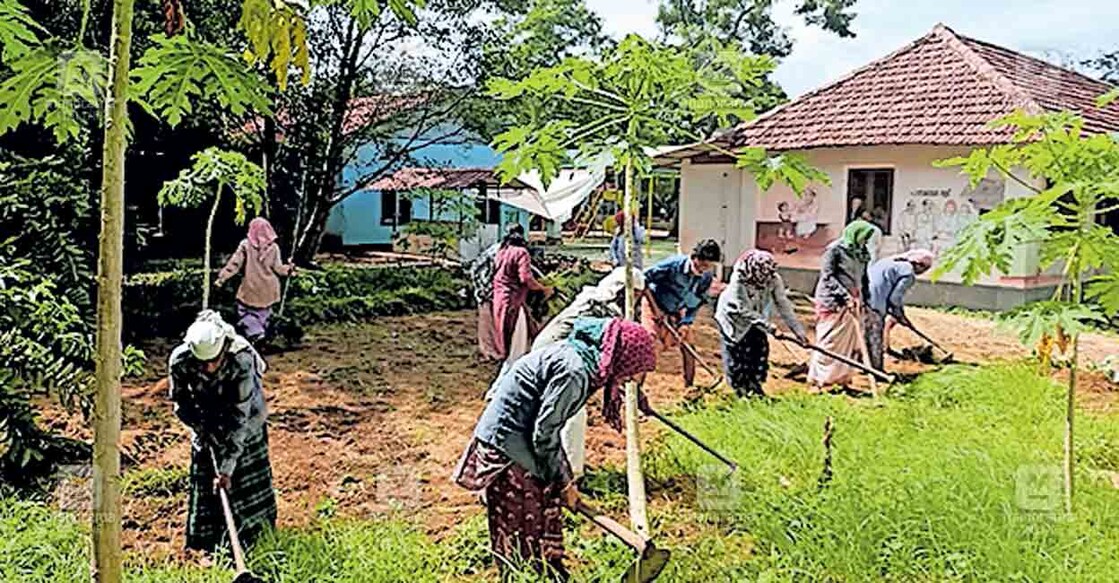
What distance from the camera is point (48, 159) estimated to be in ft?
18.3

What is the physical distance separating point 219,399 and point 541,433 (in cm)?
159

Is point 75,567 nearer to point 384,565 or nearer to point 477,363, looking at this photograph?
point 384,565

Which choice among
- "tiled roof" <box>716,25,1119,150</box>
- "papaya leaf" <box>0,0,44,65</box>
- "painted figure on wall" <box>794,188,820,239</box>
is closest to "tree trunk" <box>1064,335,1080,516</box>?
"papaya leaf" <box>0,0,44,65</box>

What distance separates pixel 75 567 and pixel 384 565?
125cm

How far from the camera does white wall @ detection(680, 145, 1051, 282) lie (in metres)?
13.2

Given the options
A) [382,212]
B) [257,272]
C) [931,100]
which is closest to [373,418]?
[257,272]

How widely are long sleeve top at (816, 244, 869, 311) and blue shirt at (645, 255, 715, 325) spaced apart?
3.29 feet

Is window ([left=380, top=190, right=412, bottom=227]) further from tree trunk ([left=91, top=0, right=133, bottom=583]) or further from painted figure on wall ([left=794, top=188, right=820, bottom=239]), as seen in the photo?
tree trunk ([left=91, top=0, right=133, bottom=583])

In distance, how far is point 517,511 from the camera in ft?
12.2

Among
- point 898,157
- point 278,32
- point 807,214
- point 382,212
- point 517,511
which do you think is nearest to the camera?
point 278,32

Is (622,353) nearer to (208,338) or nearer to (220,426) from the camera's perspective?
(208,338)

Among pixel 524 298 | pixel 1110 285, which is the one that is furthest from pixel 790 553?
pixel 524 298

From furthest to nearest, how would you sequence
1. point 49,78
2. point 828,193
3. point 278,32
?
point 828,193 → point 49,78 → point 278,32

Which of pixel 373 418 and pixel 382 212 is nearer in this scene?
pixel 373 418
